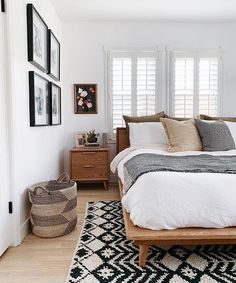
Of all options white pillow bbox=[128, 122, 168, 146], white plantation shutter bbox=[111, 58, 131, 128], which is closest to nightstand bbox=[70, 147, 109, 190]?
white pillow bbox=[128, 122, 168, 146]

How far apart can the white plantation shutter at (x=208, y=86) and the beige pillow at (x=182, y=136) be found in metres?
1.10

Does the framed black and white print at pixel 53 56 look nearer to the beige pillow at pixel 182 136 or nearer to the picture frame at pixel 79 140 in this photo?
the picture frame at pixel 79 140

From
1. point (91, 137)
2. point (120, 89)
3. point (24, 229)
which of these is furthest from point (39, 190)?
point (120, 89)

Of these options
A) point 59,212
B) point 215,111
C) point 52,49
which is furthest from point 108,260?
point 215,111

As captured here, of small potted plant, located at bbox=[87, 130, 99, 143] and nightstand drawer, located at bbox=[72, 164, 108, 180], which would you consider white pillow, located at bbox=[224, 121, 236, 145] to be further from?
small potted plant, located at bbox=[87, 130, 99, 143]

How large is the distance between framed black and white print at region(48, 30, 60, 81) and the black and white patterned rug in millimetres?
1977

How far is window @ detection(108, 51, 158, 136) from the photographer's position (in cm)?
412

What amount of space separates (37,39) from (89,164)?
1807 millimetres

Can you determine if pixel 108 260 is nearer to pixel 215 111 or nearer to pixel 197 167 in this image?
pixel 197 167

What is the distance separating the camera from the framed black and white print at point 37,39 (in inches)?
95.9

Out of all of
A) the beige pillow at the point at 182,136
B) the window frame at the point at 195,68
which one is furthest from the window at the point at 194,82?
the beige pillow at the point at 182,136

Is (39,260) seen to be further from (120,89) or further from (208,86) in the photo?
(208,86)

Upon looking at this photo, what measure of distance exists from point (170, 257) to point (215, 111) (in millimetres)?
2891

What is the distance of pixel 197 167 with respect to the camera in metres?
2.04
